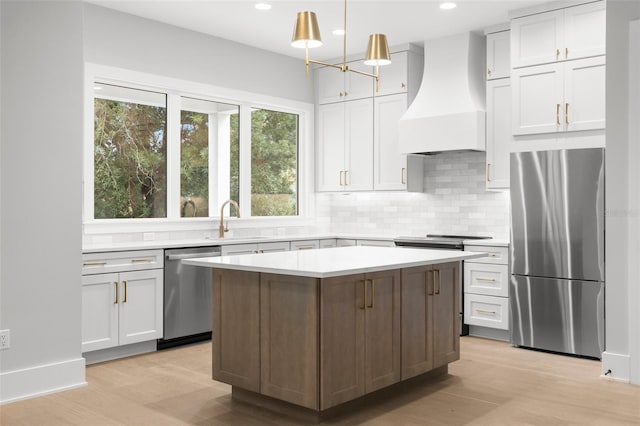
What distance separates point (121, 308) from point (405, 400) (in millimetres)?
2427

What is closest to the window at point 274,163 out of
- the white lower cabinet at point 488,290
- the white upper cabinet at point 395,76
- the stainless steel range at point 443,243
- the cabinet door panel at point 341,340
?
the white upper cabinet at point 395,76

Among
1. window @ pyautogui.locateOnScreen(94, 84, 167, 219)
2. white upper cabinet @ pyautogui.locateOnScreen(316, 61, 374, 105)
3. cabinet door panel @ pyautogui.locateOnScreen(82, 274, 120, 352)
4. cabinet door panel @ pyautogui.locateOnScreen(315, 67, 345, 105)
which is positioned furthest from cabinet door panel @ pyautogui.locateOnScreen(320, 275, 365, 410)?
cabinet door panel @ pyautogui.locateOnScreen(315, 67, 345, 105)

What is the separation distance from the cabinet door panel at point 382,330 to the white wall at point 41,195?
2059mm

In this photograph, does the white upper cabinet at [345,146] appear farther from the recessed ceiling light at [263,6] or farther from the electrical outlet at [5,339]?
the electrical outlet at [5,339]

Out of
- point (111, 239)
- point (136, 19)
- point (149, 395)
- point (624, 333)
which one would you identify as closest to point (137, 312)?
point (111, 239)

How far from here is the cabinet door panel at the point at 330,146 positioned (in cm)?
727

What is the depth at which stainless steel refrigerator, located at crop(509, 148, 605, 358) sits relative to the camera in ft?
16.1

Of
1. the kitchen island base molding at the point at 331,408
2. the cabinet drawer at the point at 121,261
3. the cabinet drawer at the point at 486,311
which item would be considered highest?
the cabinet drawer at the point at 121,261

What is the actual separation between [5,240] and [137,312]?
4.69ft

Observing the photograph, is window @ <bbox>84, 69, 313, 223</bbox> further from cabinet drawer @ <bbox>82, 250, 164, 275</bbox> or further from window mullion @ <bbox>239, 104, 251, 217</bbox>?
cabinet drawer @ <bbox>82, 250, 164, 275</bbox>

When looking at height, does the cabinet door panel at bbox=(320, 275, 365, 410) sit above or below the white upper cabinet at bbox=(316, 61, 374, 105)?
below

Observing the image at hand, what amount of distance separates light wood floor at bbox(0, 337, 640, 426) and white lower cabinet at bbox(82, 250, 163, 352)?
0.71 ft

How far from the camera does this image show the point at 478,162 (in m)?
6.38

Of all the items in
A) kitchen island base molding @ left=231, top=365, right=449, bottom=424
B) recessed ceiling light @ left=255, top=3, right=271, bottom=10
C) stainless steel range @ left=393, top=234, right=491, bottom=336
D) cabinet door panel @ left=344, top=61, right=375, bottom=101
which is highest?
recessed ceiling light @ left=255, top=3, right=271, bottom=10
